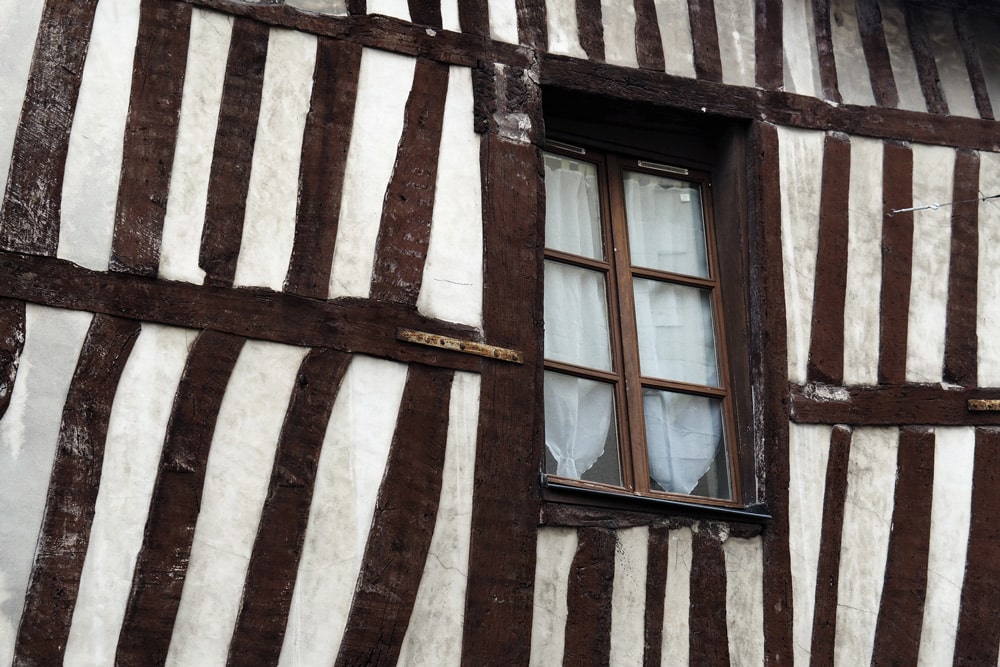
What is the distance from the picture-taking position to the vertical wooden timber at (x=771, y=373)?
434 centimetres

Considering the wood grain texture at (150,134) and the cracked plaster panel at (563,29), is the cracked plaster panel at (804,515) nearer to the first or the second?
the cracked plaster panel at (563,29)

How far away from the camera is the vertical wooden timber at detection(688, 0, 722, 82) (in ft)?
15.9

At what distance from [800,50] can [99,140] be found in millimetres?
2523

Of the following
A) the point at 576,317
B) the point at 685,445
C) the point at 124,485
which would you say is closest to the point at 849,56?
the point at 576,317

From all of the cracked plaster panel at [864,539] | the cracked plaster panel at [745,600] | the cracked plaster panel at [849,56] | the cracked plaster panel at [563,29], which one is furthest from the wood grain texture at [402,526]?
the cracked plaster panel at [849,56]

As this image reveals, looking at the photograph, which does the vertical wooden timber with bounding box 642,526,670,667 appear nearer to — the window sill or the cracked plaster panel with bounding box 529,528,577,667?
the window sill

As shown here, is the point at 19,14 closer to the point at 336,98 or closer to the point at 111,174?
the point at 111,174

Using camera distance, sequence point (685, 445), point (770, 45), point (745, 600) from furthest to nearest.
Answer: point (770, 45) < point (685, 445) < point (745, 600)

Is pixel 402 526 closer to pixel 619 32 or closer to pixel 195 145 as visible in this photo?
pixel 195 145

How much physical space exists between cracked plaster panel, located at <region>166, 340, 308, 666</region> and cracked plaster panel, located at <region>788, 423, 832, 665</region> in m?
1.64

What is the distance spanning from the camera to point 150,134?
12.8ft

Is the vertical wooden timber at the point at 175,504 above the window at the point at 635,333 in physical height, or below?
below

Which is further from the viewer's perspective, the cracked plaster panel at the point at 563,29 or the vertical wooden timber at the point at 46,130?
the cracked plaster panel at the point at 563,29

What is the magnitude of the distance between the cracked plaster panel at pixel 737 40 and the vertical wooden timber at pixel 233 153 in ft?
5.41
